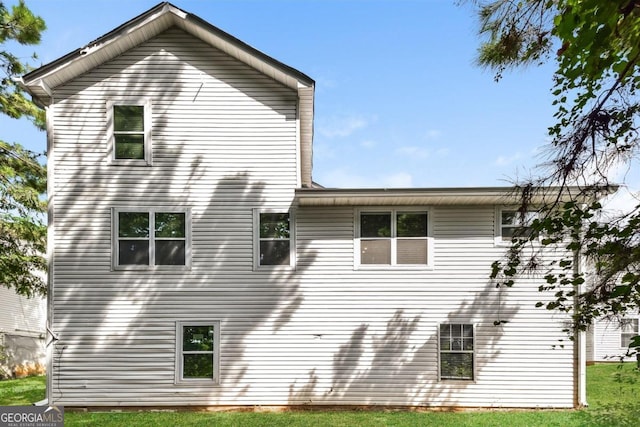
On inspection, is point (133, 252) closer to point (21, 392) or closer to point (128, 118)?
point (128, 118)

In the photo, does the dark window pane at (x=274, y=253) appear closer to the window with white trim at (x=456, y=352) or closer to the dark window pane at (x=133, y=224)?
the dark window pane at (x=133, y=224)

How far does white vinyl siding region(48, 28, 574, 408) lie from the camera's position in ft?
28.3

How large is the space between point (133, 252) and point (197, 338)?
7.72 ft

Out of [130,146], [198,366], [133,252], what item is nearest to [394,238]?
[198,366]

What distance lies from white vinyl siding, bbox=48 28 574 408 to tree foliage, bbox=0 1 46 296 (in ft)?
16.9

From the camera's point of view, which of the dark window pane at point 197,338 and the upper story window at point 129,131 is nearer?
the dark window pane at point 197,338

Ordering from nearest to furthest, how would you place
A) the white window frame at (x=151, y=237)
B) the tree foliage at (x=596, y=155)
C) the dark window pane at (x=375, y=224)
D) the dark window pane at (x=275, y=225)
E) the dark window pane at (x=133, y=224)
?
the tree foliage at (x=596, y=155) → the white window frame at (x=151, y=237) → the dark window pane at (x=133, y=224) → the dark window pane at (x=275, y=225) → the dark window pane at (x=375, y=224)

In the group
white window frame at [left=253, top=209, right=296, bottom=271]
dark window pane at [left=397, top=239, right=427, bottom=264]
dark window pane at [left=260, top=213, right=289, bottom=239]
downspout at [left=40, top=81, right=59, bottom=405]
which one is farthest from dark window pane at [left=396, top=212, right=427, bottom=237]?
downspout at [left=40, top=81, right=59, bottom=405]

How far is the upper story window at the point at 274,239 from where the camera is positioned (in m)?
8.90

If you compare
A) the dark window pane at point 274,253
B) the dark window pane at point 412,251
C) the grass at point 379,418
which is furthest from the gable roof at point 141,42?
the grass at point 379,418

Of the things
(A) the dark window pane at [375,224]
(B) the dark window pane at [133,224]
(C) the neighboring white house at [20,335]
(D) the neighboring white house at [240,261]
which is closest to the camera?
(D) the neighboring white house at [240,261]

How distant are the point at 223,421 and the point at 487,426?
4959 mm

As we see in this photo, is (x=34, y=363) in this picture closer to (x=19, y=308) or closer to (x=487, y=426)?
(x=19, y=308)

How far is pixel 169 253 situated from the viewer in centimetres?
883
